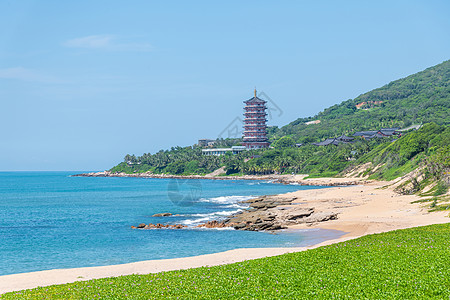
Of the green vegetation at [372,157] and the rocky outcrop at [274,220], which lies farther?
the green vegetation at [372,157]

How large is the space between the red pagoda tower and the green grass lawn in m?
174

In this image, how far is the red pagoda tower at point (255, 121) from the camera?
196m

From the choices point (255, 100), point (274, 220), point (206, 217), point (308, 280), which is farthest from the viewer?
point (255, 100)

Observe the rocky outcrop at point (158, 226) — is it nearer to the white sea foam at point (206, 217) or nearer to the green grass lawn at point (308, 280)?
the white sea foam at point (206, 217)

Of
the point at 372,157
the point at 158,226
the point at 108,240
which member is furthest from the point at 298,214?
the point at 372,157

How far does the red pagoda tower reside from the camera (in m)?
196

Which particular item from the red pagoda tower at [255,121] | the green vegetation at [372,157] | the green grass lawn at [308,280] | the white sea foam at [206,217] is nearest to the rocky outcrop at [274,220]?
the white sea foam at [206,217]

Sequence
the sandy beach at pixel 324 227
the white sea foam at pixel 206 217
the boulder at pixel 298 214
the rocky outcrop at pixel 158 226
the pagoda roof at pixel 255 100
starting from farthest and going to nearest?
the pagoda roof at pixel 255 100, the white sea foam at pixel 206 217, the boulder at pixel 298 214, the rocky outcrop at pixel 158 226, the sandy beach at pixel 324 227

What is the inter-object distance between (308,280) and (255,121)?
181m

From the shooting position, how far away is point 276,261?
73.3ft

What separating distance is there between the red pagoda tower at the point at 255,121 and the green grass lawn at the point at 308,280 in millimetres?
173839

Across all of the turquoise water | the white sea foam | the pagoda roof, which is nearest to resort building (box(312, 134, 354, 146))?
the pagoda roof

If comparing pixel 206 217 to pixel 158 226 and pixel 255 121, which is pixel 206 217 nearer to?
pixel 158 226

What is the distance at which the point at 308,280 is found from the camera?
59.3 feet
